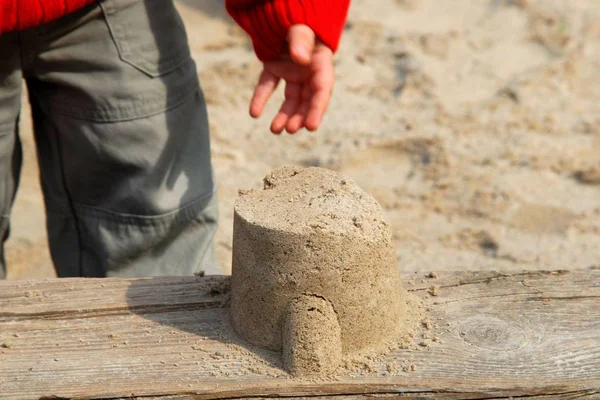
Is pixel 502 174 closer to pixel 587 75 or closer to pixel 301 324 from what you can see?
pixel 587 75

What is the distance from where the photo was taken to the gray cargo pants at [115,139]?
211cm

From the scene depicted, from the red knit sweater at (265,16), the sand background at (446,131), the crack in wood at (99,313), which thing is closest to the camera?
the crack in wood at (99,313)

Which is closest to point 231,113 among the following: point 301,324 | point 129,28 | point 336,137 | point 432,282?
point 336,137

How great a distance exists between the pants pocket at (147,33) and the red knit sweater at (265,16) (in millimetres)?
99

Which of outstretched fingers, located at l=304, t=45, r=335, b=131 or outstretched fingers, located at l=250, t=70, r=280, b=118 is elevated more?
outstretched fingers, located at l=304, t=45, r=335, b=131

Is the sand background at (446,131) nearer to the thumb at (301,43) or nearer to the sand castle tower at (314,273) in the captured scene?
the thumb at (301,43)

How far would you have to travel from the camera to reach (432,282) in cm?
190

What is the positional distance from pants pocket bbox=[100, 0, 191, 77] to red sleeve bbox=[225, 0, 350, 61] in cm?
16

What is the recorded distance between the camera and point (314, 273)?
1.59m

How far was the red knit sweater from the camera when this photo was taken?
1.93 m

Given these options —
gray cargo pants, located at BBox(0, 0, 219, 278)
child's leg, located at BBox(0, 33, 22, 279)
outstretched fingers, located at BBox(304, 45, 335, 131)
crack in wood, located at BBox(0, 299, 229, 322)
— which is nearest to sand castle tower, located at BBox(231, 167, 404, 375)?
crack in wood, located at BBox(0, 299, 229, 322)

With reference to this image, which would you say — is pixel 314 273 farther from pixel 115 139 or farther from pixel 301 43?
pixel 115 139

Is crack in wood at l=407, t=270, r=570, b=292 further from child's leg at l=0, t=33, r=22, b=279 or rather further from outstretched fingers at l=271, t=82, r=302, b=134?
child's leg at l=0, t=33, r=22, b=279

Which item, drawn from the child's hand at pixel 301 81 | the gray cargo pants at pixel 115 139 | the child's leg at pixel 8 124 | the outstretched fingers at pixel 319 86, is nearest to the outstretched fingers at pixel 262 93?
the child's hand at pixel 301 81
